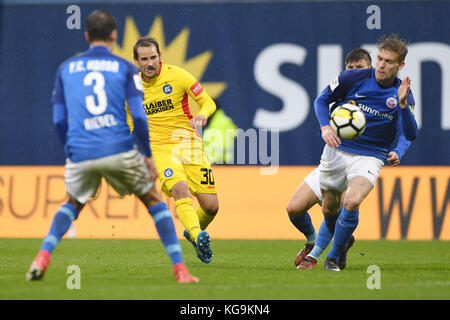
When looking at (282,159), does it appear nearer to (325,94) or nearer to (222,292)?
(325,94)

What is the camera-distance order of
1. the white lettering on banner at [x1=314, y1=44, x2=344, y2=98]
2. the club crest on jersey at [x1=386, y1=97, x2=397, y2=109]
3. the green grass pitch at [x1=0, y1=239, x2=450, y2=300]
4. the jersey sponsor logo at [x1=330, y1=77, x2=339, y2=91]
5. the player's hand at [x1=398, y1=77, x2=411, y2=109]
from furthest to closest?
1. the white lettering on banner at [x1=314, y1=44, x2=344, y2=98]
2. the jersey sponsor logo at [x1=330, y1=77, x2=339, y2=91]
3. the club crest on jersey at [x1=386, y1=97, x2=397, y2=109]
4. the player's hand at [x1=398, y1=77, x2=411, y2=109]
5. the green grass pitch at [x1=0, y1=239, x2=450, y2=300]

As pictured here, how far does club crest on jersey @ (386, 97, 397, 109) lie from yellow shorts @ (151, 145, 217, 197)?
2166mm

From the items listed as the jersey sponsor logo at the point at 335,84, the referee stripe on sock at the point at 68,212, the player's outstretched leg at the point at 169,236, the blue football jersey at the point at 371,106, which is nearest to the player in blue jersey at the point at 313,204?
the blue football jersey at the point at 371,106

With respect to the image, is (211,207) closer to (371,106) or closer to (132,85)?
(371,106)

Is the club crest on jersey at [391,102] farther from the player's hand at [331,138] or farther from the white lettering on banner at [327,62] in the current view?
the white lettering on banner at [327,62]

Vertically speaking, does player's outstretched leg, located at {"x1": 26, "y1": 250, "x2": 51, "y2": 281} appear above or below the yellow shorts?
below

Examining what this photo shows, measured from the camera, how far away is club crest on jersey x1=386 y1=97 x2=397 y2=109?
7797 millimetres

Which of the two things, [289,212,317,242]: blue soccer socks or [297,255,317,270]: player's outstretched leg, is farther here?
[289,212,317,242]: blue soccer socks

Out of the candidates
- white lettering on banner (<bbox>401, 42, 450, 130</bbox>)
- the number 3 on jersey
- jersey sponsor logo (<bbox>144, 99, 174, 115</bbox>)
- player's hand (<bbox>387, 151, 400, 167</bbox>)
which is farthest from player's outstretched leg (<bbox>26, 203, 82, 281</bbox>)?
white lettering on banner (<bbox>401, 42, 450, 130</bbox>)

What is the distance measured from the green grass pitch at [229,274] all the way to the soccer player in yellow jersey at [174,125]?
0.78 metres

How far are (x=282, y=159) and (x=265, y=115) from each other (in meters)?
0.84

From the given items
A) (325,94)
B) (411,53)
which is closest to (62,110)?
(325,94)

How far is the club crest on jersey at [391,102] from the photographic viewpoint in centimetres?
780

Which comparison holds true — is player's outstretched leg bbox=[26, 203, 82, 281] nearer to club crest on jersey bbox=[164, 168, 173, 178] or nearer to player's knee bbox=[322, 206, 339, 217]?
club crest on jersey bbox=[164, 168, 173, 178]
